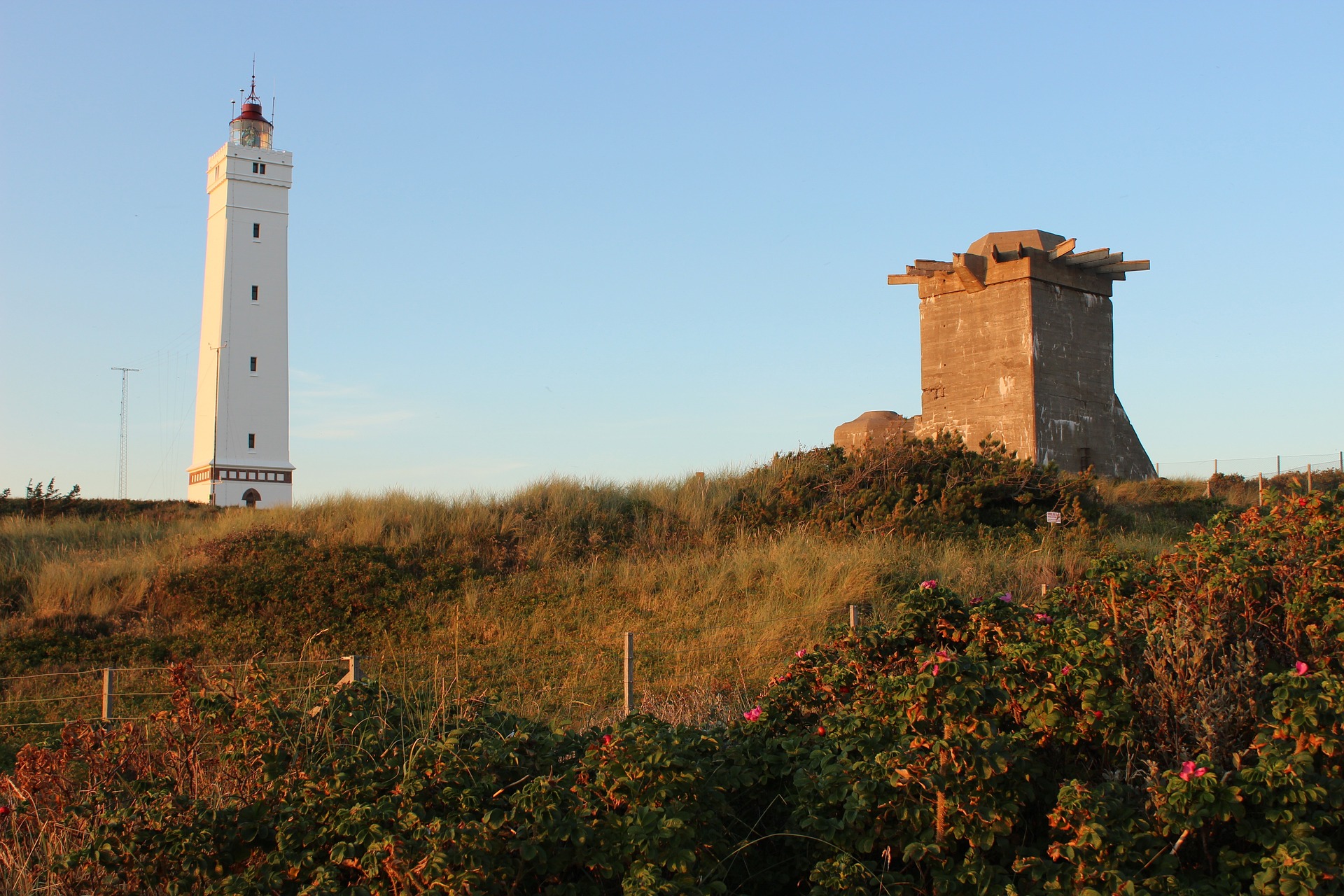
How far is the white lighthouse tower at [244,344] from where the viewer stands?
34344mm

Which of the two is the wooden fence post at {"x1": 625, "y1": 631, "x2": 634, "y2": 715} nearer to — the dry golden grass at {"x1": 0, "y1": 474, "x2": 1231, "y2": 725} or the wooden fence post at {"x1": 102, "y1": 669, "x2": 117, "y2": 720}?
the dry golden grass at {"x1": 0, "y1": 474, "x2": 1231, "y2": 725}

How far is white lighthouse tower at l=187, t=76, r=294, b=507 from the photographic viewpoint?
34.3 metres

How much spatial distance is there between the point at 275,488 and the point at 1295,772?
35593mm

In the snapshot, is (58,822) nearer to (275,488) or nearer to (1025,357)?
(1025,357)

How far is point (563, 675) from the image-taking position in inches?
404

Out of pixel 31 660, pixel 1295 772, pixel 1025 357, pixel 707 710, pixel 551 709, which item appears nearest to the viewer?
pixel 1295 772

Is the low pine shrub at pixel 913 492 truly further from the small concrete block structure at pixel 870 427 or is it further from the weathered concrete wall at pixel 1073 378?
the small concrete block structure at pixel 870 427

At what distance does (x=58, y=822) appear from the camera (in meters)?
4.41

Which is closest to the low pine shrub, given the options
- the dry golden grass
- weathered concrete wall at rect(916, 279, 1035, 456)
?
the dry golden grass

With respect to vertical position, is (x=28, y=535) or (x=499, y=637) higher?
(x=28, y=535)

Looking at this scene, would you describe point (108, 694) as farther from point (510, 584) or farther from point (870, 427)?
point (870, 427)

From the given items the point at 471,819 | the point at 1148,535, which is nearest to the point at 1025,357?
the point at 1148,535

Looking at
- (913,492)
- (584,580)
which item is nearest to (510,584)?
(584,580)

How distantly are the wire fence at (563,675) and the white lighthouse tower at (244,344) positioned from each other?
25044 mm
